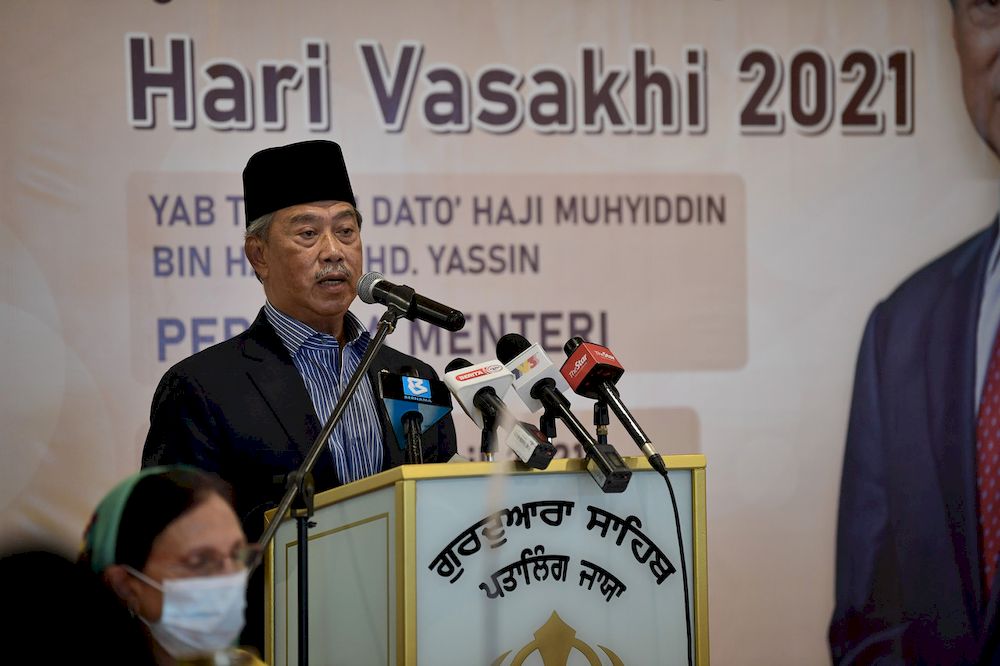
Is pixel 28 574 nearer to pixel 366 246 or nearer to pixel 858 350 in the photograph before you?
pixel 366 246

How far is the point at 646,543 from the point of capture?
8.01 ft

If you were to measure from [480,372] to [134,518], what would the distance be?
0.81 m

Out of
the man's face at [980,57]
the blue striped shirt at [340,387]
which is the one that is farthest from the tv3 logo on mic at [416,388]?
the man's face at [980,57]

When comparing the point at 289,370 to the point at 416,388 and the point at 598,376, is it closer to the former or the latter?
the point at 416,388

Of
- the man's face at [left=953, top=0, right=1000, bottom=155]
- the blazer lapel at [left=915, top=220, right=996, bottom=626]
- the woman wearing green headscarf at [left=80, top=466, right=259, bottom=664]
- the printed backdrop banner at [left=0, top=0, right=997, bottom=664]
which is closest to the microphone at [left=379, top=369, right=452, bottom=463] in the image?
the woman wearing green headscarf at [left=80, top=466, right=259, bottom=664]

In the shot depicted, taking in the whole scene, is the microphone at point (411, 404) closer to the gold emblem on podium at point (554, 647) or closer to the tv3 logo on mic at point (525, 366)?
the tv3 logo on mic at point (525, 366)

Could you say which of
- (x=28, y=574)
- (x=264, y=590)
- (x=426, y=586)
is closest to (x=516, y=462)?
(x=426, y=586)

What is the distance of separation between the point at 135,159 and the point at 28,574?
3.02 m

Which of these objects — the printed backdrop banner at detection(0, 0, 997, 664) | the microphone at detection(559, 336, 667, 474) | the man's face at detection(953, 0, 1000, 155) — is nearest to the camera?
the microphone at detection(559, 336, 667, 474)

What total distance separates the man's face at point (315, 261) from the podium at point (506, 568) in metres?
0.91

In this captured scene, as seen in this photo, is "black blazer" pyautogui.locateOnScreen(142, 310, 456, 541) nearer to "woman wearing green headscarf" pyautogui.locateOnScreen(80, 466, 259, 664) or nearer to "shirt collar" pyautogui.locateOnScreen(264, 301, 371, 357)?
"shirt collar" pyautogui.locateOnScreen(264, 301, 371, 357)

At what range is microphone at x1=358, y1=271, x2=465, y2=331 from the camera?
258cm

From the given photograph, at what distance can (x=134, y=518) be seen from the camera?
6.24ft

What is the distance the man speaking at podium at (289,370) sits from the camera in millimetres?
3062
